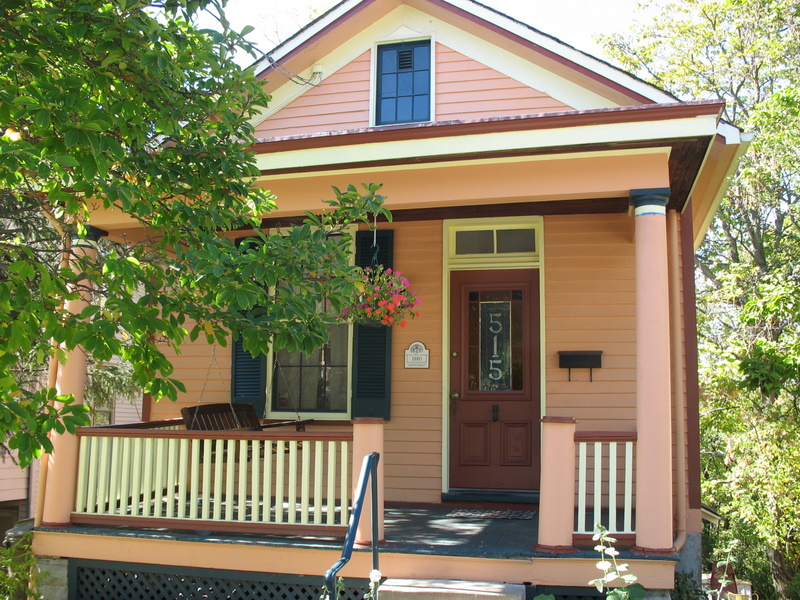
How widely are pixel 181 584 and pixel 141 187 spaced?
10.1 ft

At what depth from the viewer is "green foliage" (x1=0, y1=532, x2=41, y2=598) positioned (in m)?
5.53

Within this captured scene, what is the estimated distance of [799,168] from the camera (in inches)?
543

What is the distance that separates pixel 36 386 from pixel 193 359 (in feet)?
22.9

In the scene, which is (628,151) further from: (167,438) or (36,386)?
(36,386)

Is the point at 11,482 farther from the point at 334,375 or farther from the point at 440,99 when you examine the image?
the point at 440,99

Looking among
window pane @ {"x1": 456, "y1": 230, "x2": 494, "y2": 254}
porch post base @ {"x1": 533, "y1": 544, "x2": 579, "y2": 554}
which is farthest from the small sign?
porch post base @ {"x1": 533, "y1": 544, "x2": 579, "y2": 554}

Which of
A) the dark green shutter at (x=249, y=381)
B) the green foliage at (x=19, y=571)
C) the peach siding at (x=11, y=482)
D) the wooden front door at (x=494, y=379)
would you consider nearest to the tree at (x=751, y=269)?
the wooden front door at (x=494, y=379)

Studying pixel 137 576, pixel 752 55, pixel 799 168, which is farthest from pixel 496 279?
pixel 752 55

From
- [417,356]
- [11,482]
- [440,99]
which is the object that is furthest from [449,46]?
[11,482]

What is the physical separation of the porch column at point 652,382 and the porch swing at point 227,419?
10.9 feet

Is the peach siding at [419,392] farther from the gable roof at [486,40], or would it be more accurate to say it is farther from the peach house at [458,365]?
the gable roof at [486,40]

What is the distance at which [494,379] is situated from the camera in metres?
7.12

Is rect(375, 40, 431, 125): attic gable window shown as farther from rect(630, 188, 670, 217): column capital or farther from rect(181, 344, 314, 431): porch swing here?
rect(181, 344, 314, 431): porch swing

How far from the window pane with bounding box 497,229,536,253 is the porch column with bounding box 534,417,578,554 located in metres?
2.68
